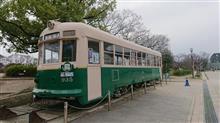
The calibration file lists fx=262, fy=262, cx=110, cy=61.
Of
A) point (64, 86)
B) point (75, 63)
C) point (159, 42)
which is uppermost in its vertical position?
point (159, 42)

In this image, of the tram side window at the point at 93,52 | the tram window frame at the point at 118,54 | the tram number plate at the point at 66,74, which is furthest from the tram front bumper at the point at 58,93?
the tram window frame at the point at 118,54

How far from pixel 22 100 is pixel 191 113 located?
23.2 feet

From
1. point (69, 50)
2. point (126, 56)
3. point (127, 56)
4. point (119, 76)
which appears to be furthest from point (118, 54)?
point (69, 50)

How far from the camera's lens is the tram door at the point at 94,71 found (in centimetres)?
908

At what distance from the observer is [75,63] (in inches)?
346

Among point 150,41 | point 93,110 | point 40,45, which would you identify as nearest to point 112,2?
point 40,45

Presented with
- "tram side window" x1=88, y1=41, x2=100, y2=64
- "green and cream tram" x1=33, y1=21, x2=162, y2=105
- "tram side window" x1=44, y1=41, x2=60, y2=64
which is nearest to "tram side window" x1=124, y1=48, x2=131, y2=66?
"green and cream tram" x1=33, y1=21, x2=162, y2=105

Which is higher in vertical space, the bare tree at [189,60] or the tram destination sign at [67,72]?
the bare tree at [189,60]

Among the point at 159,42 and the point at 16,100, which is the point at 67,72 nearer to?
the point at 16,100

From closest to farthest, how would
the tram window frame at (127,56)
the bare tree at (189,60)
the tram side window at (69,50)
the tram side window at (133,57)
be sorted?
the tram side window at (69,50)
the tram window frame at (127,56)
the tram side window at (133,57)
the bare tree at (189,60)

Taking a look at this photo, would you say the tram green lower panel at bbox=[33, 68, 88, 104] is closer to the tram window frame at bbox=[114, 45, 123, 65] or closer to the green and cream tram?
the green and cream tram

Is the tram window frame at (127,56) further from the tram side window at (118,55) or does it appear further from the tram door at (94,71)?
the tram door at (94,71)

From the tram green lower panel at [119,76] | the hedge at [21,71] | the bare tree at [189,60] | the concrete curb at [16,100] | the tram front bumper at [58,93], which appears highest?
the bare tree at [189,60]

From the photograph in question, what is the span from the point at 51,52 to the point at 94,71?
1682mm
